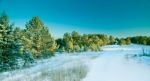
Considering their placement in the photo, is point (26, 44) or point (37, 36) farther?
point (37, 36)

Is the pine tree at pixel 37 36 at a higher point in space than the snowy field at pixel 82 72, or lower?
higher

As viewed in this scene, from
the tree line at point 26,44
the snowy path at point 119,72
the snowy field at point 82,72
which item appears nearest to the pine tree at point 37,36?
the tree line at point 26,44

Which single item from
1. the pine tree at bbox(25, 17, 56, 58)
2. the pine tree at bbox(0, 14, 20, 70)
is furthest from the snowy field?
the pine tree at bbox(25, 17, 56, 58)

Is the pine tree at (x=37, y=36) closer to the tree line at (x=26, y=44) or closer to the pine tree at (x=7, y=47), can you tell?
the tree line at (x=26, y=44)

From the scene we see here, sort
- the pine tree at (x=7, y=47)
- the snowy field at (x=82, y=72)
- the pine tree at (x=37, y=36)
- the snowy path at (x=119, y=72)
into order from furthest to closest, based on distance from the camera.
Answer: the pine tree at (x=37, y=36)
the pine tree at (x=7, y=47)
the snowy path at (x=119, y=72)
the snowy field at (x=82, y=72)

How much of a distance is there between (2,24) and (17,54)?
3.29m

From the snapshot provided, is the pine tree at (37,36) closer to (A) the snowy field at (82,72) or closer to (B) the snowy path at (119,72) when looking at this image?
(A) the snowy field at (82,72)

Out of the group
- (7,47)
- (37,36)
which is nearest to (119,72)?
(7,47)

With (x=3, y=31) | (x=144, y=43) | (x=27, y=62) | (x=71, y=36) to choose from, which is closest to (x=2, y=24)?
(x=3, y=31)

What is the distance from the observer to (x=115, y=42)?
172250 mm

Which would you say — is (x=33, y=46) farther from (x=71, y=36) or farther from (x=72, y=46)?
(x=71, y=36)

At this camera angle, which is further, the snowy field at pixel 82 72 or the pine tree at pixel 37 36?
the pine tree at pixel 37 36

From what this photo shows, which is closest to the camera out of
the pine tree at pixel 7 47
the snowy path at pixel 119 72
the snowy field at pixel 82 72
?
the snowy field at pixel 82 72

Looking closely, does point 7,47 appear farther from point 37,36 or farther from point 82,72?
point 37,36
